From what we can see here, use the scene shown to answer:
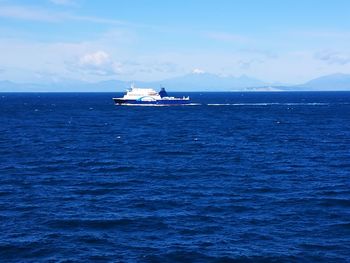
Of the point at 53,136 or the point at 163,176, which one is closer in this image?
the point at 163,176

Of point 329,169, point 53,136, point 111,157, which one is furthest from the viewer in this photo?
point 53,136

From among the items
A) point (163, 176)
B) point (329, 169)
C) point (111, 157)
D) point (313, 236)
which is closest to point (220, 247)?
point (313, 236)

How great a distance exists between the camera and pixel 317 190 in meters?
43.2

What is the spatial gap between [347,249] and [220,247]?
298 inches

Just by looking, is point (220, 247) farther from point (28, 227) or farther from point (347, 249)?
point (28, 227)

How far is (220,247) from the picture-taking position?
Result: 29.1m

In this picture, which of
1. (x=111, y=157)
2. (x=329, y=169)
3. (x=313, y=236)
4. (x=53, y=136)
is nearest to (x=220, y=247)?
(x=313, y=236)

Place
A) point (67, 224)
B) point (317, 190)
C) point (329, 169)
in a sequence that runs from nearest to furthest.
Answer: point (67, 224) < point (317, 190) < point (329, 169)

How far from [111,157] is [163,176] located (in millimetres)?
15329

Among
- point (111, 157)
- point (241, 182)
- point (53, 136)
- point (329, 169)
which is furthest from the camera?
point (53, 136)

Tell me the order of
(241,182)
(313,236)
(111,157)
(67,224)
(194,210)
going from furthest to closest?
(111,157) → (241,182) → (194,210) → (67,224) → (313,236)

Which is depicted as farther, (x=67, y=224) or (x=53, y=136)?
(x=53, y=136)

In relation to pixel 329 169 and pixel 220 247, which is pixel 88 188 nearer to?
pixel 220 247

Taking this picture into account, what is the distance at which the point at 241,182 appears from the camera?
47125mm
